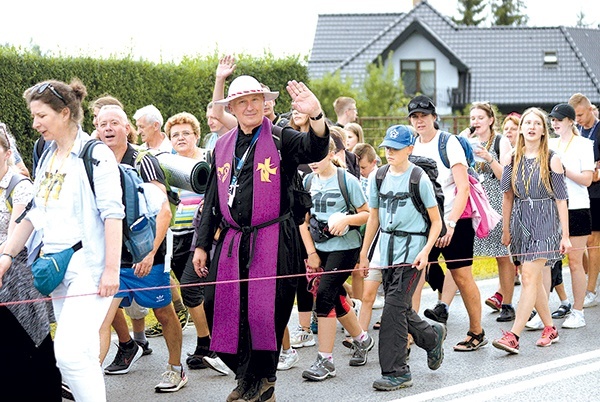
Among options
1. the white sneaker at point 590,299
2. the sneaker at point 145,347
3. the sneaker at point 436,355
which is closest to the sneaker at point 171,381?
the sneaker at point 145,347

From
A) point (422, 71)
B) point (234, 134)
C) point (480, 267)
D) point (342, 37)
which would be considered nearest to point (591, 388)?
point (234, 134)

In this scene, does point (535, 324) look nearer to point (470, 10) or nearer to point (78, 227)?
point (78, 227)

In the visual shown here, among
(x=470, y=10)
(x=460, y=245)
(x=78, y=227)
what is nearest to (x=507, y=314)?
(x=460, y=245)

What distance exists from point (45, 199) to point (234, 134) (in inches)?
63.6

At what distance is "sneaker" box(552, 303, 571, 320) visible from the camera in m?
10.1

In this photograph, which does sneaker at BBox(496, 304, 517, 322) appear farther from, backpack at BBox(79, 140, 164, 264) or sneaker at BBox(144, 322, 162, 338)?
backpack at BBox(79, 140, 164, 264)

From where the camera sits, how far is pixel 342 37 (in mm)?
53969

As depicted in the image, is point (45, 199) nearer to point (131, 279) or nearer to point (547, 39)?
point (131, 279)

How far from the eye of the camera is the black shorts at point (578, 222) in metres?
10.2

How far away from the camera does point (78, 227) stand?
5711 millimetres

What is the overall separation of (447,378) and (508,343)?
2.90 ft

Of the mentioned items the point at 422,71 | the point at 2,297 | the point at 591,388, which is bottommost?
the point at 591,388

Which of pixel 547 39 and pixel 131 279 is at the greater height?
pixel 547 39

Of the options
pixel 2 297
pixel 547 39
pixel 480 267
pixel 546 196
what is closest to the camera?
pixel 2 297
